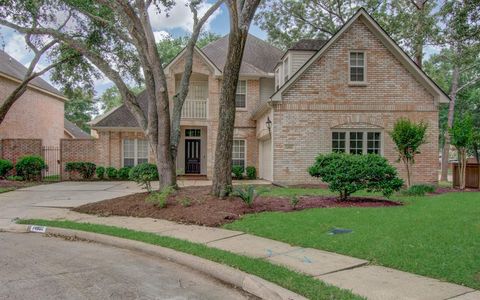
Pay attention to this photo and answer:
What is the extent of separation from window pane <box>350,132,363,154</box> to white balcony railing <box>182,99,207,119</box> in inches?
338

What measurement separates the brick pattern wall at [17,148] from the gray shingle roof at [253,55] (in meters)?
11.2

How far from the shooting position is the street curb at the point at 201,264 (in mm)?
4371

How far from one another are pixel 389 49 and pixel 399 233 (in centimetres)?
1310

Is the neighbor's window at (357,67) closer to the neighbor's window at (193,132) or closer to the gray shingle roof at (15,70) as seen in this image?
the neighbor's window at (193,132)

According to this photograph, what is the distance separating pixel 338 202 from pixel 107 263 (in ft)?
22.3

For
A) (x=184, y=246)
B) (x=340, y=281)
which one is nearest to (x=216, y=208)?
(x=184, y=246)

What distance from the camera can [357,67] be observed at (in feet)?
59.1

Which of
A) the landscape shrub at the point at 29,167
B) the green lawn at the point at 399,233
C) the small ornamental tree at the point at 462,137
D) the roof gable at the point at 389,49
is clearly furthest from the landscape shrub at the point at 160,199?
the landscape shrub at the point at 29,167

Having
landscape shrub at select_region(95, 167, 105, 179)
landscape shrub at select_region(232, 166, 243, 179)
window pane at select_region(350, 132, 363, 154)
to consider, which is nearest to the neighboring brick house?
landscape shrub at select_region(95, 167, 105, 179)

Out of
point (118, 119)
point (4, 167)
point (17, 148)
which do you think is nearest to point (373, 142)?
point (118, 119)

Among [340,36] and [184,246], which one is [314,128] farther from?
[184,246]

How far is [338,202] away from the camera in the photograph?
10.8 m

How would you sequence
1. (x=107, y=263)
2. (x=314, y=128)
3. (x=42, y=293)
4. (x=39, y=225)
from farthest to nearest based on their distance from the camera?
(x=314, y=128) < (x=39, y=225) < (x=107, y=263) < (x=42, y=293)

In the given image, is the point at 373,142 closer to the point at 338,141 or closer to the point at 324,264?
the point at 338,141
